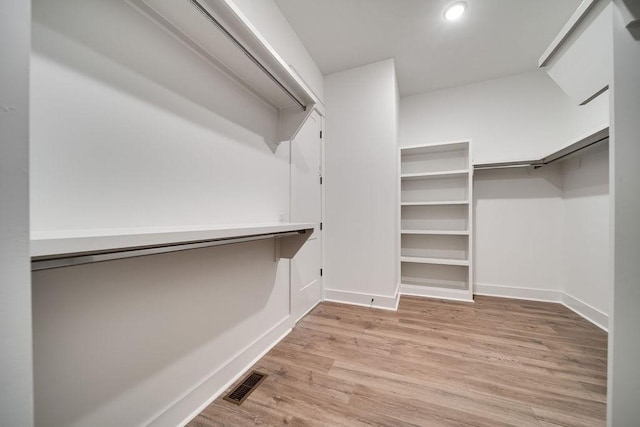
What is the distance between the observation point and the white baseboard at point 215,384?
1.08m

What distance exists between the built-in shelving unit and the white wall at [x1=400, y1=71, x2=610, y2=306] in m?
0.26

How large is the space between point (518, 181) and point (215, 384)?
3625 millimetres

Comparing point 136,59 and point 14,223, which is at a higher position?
point 136,59

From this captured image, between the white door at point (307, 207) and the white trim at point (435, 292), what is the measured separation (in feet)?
3.89

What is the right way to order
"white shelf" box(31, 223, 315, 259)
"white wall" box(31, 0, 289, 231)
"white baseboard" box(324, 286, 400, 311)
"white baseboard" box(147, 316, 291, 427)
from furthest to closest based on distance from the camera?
"white baseboard" box(324, 286, 400, 311) → "white baseboard" box(147, 316, 291, 427) → "white wall" box(31, 0, 289, 231) → "white shelf" box(31, 223, 315, 259)

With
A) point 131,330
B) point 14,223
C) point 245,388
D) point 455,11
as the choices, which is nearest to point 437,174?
point 455,11

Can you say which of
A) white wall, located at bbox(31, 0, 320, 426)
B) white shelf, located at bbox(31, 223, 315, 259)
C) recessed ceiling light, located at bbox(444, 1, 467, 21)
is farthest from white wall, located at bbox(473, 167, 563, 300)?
white shelf, located at bbox(31, 223, 315, 259)

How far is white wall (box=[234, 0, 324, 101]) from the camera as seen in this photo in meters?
1.65

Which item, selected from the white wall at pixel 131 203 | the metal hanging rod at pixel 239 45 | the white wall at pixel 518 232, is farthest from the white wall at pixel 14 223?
the white wall at pixel 518 232

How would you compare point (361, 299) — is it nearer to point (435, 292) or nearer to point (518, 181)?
point (435, 292)

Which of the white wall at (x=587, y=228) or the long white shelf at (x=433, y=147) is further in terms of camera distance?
the long white shelf at (x=433, y=147)

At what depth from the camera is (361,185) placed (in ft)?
8.73

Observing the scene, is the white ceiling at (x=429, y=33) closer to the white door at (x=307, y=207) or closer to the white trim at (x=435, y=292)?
the white door at (x=307, y=207)

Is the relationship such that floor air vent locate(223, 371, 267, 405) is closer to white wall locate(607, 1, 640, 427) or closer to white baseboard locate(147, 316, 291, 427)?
white baseboard locate(147, 316, 291, 427)
